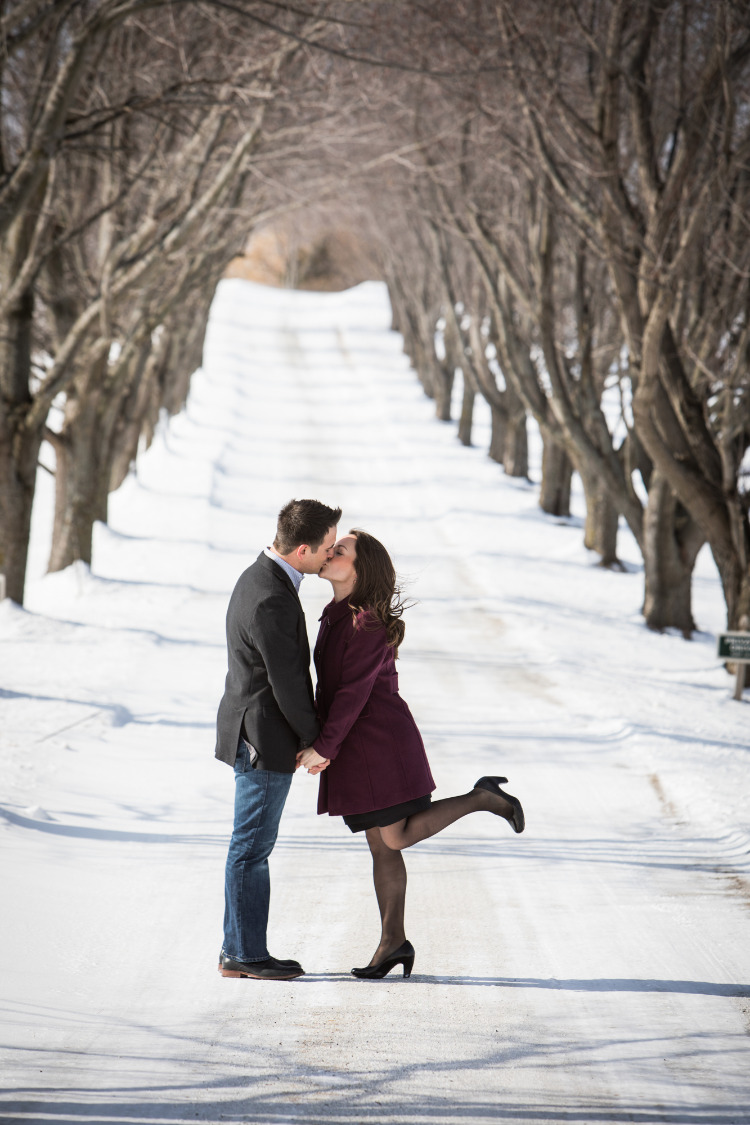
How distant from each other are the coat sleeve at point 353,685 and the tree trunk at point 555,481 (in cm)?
1633

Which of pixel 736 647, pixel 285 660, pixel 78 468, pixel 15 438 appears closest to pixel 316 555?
pixel 285 660

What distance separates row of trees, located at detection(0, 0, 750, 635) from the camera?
354 inches

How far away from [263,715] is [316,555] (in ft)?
2.03

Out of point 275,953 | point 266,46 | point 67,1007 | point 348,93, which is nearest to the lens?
point 67,1007

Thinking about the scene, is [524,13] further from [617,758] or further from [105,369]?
[617,758]

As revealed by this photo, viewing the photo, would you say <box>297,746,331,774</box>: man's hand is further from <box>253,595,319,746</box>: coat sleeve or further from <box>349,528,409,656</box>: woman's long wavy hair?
<box>349,528,409,656</box>: woman's long wavy hair

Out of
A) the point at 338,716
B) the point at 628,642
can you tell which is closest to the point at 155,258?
the point at 628,642

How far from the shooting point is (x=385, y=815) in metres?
3.91

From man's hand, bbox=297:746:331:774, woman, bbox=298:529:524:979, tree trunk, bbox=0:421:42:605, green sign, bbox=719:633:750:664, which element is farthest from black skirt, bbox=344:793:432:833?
tree trunk, bbox=0:421:42:605

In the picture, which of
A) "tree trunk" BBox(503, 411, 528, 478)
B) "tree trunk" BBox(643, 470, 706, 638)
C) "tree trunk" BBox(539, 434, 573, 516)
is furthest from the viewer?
"tree trunk" BBox(503, 411, 528, 478)

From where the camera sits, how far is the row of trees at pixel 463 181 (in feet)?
29.5

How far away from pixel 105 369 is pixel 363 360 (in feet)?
89.9

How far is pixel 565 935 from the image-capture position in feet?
14.3

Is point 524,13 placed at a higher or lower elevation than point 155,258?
higher
